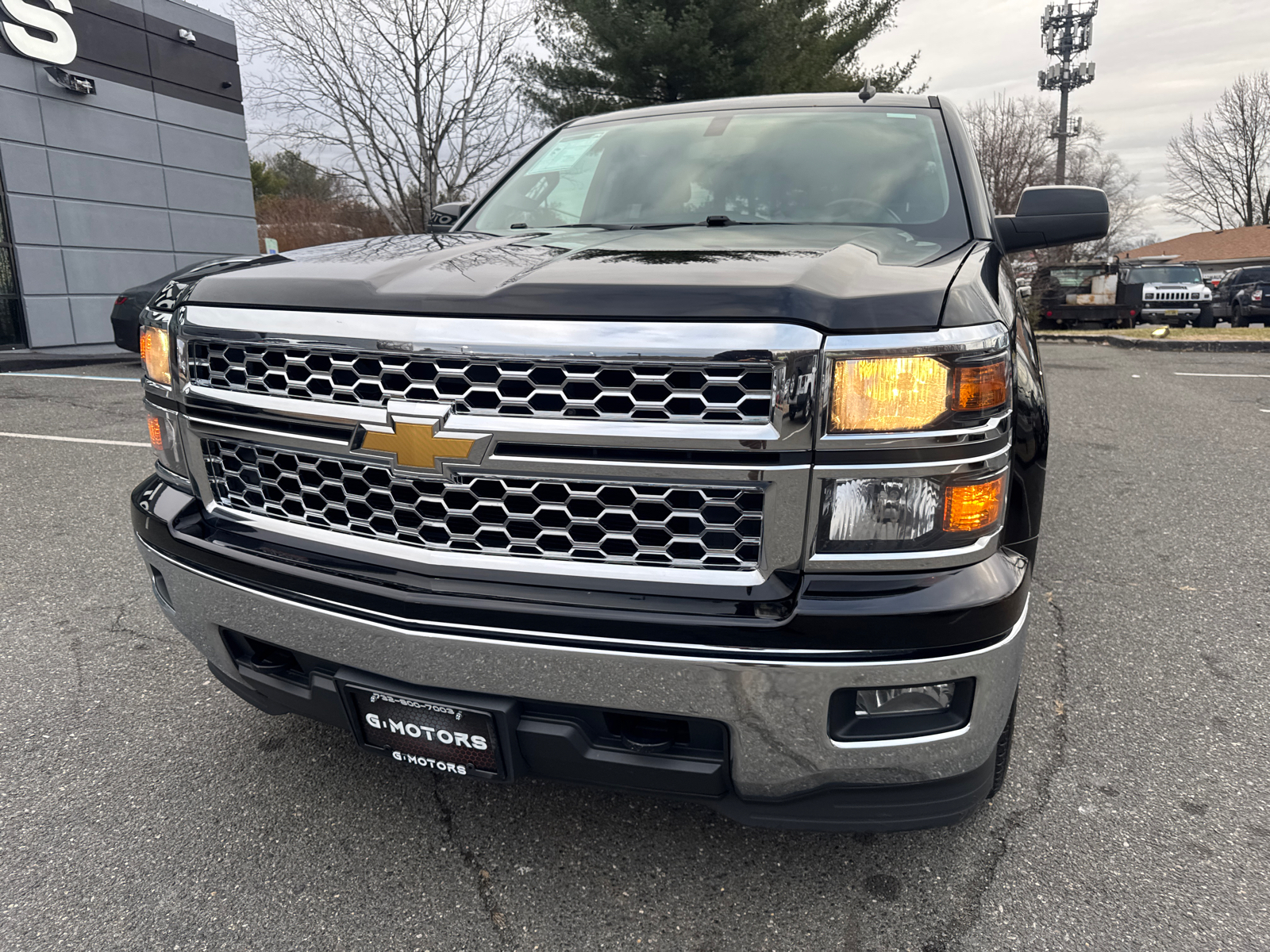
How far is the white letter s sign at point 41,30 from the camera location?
1272 cm

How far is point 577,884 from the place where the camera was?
Answer: 6.19 feet

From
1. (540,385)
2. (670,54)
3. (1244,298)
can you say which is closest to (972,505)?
(540,385)

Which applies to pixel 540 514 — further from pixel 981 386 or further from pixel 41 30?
pixel 41 30

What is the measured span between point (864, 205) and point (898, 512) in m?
1.44

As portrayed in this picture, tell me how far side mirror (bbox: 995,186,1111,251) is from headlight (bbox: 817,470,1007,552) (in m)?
1.55

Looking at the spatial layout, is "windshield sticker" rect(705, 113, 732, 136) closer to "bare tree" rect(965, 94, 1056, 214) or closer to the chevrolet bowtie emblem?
the chevrolet bowtie emblem

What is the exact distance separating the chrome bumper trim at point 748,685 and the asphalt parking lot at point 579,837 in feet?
1.47

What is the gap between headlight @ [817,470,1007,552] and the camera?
4.78 feet

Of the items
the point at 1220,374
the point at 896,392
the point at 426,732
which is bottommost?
the point at 1220,374

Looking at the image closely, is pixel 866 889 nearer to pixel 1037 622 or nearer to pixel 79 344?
pixel 1037 622

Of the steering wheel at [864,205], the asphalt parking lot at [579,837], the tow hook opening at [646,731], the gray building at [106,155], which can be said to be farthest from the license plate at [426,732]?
the gray building at [106,155]

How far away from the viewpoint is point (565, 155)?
3377 mm

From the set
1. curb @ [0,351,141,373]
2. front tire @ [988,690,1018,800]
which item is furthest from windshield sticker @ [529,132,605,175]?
curb @ [0,351,141,373]

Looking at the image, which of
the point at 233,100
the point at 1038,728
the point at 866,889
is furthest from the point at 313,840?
the point at 233,100
